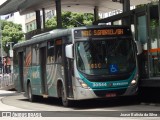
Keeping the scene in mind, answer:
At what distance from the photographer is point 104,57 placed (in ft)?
57.9

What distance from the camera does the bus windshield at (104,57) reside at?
17469 mm

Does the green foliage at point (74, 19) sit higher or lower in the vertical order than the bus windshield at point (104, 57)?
higher

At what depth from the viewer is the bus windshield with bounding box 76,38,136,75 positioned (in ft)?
57.3

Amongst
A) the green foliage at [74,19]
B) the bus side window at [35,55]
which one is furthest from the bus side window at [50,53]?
the green foliage at [74,19]

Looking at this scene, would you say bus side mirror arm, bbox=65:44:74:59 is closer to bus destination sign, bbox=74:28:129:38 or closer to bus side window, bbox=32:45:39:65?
bus destination sign, bbox=74:28:129:38

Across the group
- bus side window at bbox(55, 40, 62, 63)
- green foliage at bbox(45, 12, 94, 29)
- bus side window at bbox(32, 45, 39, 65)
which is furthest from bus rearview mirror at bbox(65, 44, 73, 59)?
green foliage at bbox(45, 12, 94, 29)

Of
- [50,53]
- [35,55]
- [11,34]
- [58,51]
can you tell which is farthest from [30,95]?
[11,34]

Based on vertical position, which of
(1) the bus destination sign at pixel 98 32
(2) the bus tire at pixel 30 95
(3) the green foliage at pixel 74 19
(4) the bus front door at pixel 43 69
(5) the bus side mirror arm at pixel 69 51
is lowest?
(2) the bus tire at pixel 30 95

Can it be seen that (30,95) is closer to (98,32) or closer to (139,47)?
(98,32)

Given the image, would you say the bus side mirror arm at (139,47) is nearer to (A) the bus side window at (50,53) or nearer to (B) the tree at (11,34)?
(A) the bus side window at (50,53)

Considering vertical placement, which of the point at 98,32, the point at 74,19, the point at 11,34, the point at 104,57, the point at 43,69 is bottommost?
the point at 43,69

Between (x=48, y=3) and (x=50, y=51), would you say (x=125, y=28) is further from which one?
(x=48, y=3)

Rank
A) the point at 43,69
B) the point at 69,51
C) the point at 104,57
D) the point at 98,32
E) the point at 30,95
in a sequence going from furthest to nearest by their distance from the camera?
the point at 30,95
the point at 43,69
the point at 98,32
the point at 104,57
the point at 69,51

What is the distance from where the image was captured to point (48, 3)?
32469 millimetres
